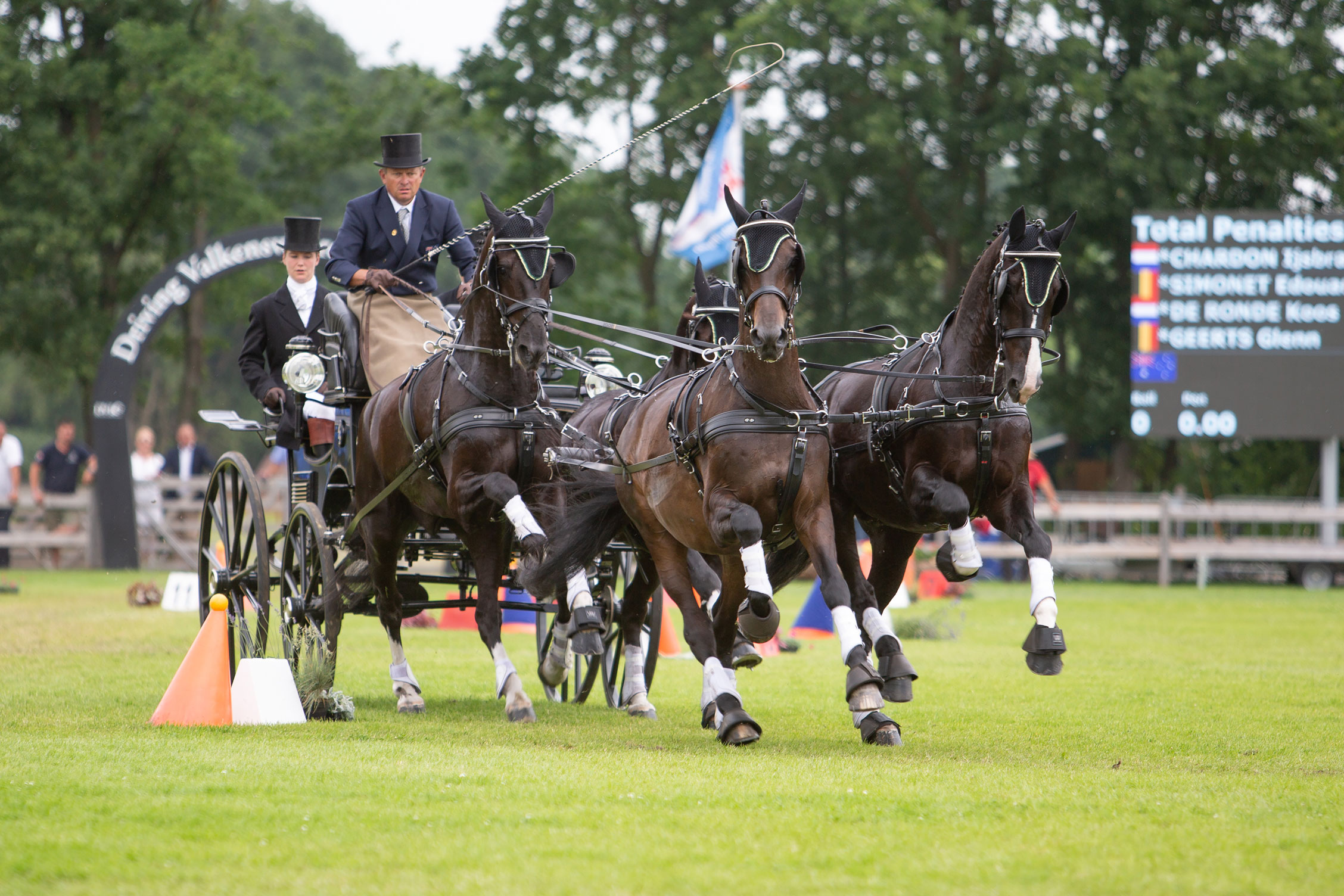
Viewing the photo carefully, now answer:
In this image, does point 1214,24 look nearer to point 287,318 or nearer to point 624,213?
point 624,213

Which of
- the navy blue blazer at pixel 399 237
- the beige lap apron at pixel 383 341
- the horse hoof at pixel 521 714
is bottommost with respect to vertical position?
the horse hoof at pixel 521 714

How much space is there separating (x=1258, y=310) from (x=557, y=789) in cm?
1675

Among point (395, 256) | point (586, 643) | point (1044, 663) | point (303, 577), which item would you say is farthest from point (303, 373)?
point (1044, 663)

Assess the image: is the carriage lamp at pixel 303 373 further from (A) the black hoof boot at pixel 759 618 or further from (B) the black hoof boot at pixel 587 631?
(A) the black hoof boot at pixel 759 618

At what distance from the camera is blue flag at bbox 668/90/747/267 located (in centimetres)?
1872

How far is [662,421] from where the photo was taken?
23.2ft

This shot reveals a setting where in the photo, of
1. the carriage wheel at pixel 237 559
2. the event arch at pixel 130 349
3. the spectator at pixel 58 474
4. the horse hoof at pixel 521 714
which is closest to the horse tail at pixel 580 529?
the horse hoof at pixel 521 714

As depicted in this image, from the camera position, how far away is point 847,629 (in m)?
6.21

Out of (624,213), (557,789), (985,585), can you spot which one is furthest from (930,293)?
(557,789)

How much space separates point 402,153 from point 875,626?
12.8 feet

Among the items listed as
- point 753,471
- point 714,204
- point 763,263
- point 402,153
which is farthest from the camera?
point 714,204

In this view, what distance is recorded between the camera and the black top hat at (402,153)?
843 cm

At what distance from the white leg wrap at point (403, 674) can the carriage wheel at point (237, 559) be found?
72 cm

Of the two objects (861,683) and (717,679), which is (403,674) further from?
(861,683)
